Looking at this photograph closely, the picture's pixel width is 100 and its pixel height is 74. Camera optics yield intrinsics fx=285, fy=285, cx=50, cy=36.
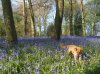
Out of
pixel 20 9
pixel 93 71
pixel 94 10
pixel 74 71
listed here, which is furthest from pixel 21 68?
pixel 94 10

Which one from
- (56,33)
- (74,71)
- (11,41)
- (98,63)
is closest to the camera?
(74,71)

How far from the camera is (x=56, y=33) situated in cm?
1675

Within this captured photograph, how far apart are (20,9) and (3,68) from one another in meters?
50.0

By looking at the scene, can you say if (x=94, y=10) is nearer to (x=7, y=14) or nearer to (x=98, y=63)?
(x=7, y=14)

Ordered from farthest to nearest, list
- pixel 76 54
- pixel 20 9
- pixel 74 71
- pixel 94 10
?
pixel 94 10 < pixel 20 9 < pixel 76 54 < pixel 74 71

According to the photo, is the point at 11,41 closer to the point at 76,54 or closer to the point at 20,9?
the point at 76,54

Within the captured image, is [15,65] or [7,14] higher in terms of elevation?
[7,14]

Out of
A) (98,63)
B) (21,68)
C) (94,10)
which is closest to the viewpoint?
(21,68)

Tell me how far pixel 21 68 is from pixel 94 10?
54.3 meters

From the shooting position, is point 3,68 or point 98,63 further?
point 98,63

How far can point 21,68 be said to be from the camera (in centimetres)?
688

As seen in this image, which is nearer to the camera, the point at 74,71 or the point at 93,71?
the point at 74,71

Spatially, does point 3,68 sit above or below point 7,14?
below

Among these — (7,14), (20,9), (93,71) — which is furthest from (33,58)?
(20,9)
